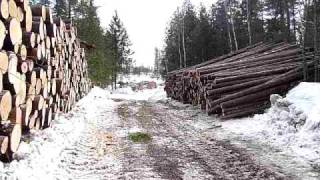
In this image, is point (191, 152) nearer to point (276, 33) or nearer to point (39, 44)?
point (39, 44)

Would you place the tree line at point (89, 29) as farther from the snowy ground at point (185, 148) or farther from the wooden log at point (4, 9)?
the wooden log at point (4, 9)

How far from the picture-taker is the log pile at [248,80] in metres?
13.6

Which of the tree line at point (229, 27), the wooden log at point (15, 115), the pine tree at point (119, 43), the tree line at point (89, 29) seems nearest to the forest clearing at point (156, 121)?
the wooden log at point (15, 115)

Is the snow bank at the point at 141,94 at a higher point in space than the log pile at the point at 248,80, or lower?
lower

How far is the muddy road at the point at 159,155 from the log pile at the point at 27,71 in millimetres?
1108

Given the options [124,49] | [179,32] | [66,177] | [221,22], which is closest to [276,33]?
[221,22]

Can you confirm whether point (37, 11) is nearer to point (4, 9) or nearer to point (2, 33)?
point (4, 9)

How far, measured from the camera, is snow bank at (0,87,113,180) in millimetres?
6770

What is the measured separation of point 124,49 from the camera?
2135 inches

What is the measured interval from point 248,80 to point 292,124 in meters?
4.52

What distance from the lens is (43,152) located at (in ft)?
26.5

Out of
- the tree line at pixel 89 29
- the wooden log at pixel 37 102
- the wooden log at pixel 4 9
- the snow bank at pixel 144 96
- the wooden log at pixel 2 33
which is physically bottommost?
the snow bank at pixel 144 96

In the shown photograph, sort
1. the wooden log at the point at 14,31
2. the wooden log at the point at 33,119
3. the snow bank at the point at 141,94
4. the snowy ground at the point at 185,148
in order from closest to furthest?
the snowy ground at the point at 185,148 < the wooden log at the point at 14,31 < the wooden log at the point at 33,119 < the snow bank at the point at 141,94

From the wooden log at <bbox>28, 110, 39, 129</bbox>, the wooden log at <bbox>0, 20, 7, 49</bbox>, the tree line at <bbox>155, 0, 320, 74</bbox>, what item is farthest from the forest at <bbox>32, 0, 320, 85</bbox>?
the wooden log at <bbox>0, 20, 7, 49</bbox>
